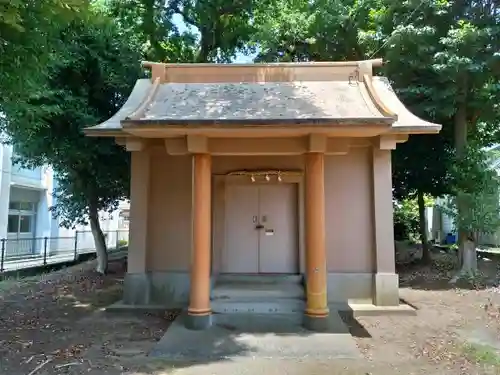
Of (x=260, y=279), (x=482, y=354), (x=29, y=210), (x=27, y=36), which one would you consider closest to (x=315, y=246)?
(x=260, y=279)

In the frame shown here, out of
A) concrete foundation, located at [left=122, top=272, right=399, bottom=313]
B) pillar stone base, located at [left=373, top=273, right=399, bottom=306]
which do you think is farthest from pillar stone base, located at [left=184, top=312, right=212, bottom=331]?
pillar stone base, located at [left=373, top=273, right=399, bottom=306]

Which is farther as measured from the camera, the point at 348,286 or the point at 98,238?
the point at 98,238

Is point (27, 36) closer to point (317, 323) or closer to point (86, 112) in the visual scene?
point (317, 323)

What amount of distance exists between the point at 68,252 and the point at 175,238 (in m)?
13.3

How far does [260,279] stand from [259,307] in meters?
1.06

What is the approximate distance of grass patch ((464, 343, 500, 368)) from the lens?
572 centimetres

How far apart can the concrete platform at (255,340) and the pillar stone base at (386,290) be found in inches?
47.1

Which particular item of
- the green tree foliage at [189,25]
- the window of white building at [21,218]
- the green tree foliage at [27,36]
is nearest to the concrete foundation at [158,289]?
the green tree foliage at [27,36]

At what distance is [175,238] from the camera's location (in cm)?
888

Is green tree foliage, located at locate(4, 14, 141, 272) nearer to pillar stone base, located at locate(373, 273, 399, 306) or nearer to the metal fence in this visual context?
the metal fence

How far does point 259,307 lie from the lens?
25.5 ft

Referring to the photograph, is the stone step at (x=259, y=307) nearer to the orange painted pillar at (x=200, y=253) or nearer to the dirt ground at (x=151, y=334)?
the orange painted pillar at (x=200, y=253)

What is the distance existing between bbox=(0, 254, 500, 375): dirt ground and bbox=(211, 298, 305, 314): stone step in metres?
0.94

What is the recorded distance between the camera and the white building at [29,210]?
18.8 m
